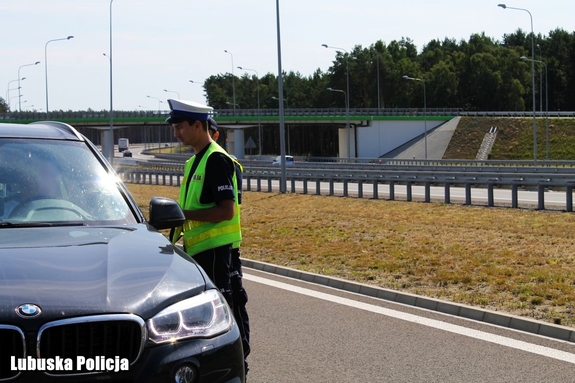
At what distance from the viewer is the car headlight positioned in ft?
13.2

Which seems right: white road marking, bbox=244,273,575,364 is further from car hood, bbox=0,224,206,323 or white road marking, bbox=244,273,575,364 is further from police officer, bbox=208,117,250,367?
car hood, bbox=0,224,206,323

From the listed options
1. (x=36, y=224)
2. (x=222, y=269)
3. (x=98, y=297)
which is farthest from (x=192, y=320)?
(x=222, y=269)

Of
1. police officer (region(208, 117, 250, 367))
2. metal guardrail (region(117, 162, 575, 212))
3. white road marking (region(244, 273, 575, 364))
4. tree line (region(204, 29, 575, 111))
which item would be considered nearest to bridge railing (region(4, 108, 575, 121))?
tree line (region(204, 29, 575, 111))

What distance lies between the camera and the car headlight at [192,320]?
4020mm

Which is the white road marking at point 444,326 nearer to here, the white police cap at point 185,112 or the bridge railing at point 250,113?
the white police cap at point 185,112

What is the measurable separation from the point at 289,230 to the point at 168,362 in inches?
639

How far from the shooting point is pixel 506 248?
A: 1524cm

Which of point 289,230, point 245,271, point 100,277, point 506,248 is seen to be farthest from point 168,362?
point 289,230

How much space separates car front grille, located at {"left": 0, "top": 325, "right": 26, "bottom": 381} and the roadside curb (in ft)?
19.8

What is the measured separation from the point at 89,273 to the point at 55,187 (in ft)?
4.15

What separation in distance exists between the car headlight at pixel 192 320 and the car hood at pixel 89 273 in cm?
4

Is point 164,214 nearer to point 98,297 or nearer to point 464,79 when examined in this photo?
point 98,297

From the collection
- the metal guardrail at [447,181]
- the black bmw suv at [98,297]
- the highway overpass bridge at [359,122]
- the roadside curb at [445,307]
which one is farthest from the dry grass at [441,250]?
the highway overpass bridge at [359,122]

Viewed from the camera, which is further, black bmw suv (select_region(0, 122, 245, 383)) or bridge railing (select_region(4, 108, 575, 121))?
bridge railing (select_region(4, 108, 575, 121))
